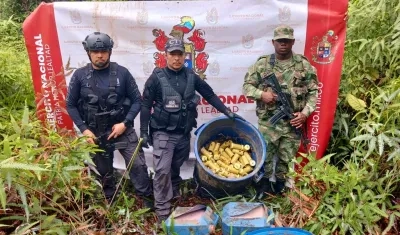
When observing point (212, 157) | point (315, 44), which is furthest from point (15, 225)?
point (315, 44)

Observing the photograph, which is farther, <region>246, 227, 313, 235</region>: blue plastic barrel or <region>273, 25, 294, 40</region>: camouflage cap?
<region>273, 25, 294, 40</region>: camouflage cap

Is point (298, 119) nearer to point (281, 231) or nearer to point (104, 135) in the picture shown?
point (281, 231)

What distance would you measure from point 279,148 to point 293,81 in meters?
0.77

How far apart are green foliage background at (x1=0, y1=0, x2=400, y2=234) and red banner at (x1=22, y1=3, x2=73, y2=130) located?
32cm

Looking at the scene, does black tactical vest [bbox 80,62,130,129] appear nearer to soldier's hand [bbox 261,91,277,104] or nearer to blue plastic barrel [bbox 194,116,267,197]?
blue plastic barrel [bbox 194,116,267,197]

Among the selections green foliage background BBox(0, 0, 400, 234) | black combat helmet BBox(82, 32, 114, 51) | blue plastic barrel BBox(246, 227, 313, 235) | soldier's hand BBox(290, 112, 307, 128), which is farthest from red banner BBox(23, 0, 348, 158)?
blue plastic barrel BBox(246, 227, 313, 235)

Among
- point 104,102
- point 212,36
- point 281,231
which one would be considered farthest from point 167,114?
point 281,231

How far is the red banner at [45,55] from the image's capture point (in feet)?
16.1

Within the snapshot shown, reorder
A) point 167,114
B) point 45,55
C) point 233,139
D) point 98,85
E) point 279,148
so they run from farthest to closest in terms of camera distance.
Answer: point 45,55 < point 233,139 < point 279,148 < point 167,114 < point 98,85

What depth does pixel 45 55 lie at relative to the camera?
499cm

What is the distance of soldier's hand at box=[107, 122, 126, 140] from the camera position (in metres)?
4.34

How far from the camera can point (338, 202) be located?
369 cm

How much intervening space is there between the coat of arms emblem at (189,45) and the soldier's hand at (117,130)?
3.43ft

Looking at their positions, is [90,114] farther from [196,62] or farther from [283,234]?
[283,234]
